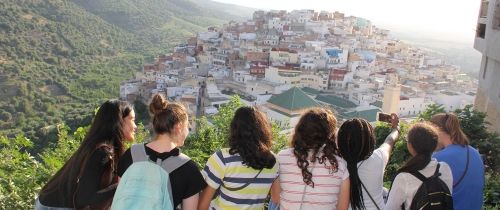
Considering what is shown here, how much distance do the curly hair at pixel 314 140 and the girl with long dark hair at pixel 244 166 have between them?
152mm

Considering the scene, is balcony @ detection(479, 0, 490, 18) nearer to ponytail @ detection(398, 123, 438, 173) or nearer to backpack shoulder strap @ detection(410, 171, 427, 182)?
ponytail @ detection(398, 123, 438, 173)

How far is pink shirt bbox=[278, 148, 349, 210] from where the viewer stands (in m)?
2.35

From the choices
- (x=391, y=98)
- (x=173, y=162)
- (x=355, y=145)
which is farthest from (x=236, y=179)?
(x=391, y=98)

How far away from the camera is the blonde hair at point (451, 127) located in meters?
2.75

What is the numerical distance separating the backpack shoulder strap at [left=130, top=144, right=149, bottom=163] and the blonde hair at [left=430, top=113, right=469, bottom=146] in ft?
5.94

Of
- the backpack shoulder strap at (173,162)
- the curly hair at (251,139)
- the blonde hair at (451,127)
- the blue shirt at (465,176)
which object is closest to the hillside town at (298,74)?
the blonde hair at (451,127)

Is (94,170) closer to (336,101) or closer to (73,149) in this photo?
(73,149)

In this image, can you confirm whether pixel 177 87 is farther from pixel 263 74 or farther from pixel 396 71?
pixel 396 71

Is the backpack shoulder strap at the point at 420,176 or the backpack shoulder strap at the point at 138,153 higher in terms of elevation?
the backpack shoulder strap at the point at 138,153

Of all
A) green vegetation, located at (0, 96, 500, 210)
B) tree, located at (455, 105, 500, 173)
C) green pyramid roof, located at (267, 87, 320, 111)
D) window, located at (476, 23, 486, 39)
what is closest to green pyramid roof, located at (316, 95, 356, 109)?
green pyramid roof, located at (267, 87, 320, 111)

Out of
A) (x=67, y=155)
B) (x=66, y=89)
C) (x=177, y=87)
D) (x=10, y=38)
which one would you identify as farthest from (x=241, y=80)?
(x=67, y=155)

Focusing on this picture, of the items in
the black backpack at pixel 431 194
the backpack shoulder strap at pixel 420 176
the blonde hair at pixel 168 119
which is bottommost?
the black backpack at pixel 431 194

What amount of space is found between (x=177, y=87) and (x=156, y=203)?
3267cm

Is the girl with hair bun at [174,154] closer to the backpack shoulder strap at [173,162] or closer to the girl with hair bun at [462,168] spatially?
the backpack shoulder strap at [173,162]
